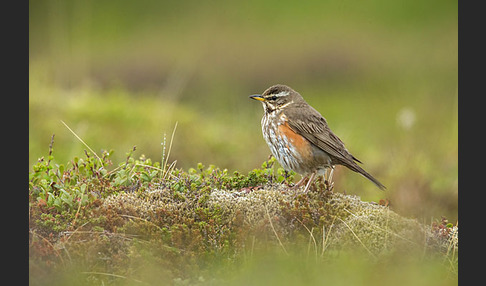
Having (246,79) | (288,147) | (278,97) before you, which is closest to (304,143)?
(288,147)

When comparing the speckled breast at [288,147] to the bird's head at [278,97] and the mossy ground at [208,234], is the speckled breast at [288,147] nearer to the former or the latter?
the bird's head at [278,97]

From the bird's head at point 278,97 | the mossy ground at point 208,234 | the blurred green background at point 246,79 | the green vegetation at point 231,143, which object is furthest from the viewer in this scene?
the blurred green background at point 246,79

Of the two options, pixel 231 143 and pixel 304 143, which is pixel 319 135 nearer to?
pixel 304 143

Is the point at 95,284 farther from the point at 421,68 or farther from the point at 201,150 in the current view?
the point at 421,68

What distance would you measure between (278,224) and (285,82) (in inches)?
527

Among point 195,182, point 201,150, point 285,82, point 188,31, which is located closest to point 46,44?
point 188,31

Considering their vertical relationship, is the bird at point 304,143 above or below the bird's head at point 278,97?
below

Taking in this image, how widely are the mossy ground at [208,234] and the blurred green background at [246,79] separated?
3.26ft

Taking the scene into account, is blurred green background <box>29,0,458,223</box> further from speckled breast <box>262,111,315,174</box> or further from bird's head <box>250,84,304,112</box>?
bird's head <box>250,84,304,112</box>

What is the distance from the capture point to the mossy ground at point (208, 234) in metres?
8.91

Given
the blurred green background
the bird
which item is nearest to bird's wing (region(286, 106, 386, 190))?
the bird

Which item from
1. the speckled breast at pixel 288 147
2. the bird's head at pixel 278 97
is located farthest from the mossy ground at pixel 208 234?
the bird's head at pixel 278 97

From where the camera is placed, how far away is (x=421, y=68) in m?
24.3

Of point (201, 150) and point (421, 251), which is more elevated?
point (201, 150)
